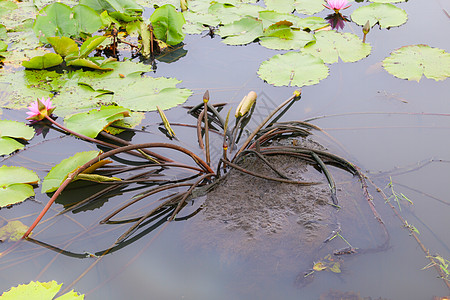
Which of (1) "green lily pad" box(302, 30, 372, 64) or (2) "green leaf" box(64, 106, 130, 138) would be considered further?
(1) "green lily pad" box(302, 30, 372, 64)

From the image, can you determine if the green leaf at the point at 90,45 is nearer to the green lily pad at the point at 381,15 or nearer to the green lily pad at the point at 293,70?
the green lily pad at the point at 293,70

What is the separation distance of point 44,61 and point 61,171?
1578 mm

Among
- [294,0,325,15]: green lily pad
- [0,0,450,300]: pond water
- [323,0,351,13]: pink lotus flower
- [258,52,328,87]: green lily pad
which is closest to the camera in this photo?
[0,0,450,300]: pond water

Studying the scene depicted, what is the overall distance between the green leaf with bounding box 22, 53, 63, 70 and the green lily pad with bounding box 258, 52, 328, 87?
5.92 ft

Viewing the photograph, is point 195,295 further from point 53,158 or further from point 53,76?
point 53,76

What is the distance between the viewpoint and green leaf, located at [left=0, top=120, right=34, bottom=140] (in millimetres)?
2697

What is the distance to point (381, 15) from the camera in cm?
399

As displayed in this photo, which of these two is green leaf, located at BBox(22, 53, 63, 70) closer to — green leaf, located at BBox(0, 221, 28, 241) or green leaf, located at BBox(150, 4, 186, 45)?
green leaf, located at BBox(150, 4, 186, 45)

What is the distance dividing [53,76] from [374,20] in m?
3.22

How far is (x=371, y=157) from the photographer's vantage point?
2.47 m

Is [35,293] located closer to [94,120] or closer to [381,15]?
[94,120]

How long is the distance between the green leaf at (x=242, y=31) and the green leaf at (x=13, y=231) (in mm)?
2567

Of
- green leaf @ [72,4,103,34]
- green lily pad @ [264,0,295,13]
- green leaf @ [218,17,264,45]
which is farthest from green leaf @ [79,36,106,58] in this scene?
green lily pad @ [264,0,295,13]

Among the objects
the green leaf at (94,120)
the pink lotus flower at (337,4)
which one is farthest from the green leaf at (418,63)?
the green leaf at (94,120)
